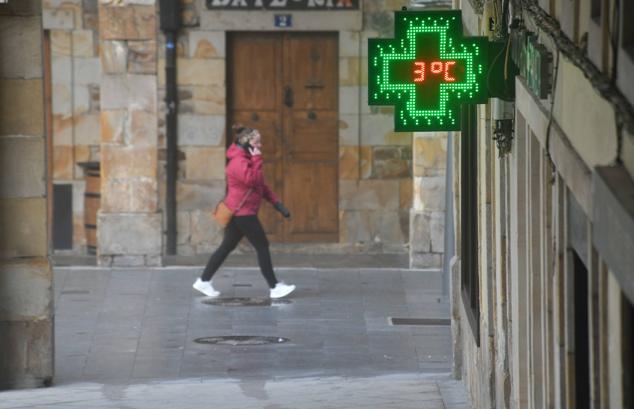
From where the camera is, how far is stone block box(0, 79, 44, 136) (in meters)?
13.0

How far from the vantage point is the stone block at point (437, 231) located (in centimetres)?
1947

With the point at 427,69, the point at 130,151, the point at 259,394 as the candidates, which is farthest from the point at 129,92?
the point at 427,69

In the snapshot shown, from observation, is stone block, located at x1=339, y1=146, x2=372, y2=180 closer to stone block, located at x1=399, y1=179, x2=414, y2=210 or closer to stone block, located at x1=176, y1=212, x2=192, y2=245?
stone block, located at x1=399, y1=179, x2=414, y2=210

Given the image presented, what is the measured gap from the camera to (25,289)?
1312 centimetres

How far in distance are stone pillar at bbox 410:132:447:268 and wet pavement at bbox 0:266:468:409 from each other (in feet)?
0.98

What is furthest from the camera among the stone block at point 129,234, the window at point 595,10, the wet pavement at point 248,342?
the stone block at point 129,234

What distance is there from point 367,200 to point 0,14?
8.89 meters

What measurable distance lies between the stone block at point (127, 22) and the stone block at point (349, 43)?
2451 mm

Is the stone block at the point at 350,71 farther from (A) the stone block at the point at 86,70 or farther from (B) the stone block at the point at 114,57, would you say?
(A) the stone block at the point at 86,70

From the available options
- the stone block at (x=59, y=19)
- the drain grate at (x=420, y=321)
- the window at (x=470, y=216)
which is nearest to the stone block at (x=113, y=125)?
the stone block at (x=59, y=19)

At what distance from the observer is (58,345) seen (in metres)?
15.1

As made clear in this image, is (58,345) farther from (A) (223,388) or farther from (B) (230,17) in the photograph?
(B) (230,17)

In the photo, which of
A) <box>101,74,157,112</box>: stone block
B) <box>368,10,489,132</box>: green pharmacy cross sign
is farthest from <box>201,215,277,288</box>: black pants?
<box>368,10,489,132</box>: green pharmacy cross sign

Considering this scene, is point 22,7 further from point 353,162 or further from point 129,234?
point 353,162
